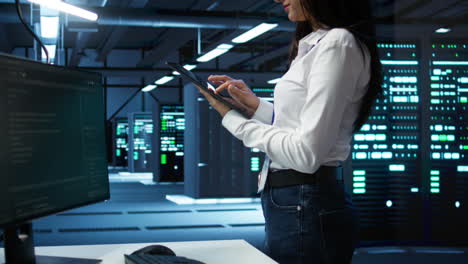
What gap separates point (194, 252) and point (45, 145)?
570 mm

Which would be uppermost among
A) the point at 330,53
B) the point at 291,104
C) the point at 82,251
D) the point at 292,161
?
the point at 330,53

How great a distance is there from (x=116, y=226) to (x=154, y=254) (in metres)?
6.62

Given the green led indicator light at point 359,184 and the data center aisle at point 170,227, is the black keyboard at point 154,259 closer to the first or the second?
the data center aisle at point 170,227

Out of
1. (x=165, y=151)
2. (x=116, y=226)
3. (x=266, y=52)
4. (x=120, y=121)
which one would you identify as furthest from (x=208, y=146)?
(x=120, y=121)

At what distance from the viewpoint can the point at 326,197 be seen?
61.8 inches

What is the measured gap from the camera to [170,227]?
7.75 m

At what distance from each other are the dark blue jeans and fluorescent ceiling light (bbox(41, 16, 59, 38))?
7.30 meters

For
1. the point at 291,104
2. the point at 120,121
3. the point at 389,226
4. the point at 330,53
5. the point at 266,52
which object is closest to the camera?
the point at 330,53

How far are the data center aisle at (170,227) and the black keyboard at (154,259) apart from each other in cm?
409

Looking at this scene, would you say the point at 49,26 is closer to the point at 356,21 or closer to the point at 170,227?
the point at 170,227

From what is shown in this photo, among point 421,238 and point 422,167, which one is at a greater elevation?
point 422,167

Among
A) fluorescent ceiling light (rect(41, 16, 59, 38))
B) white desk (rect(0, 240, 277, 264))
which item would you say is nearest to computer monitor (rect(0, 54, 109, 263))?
white desk (rect(0, 240, 277, 264))

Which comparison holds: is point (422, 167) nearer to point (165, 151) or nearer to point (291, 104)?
point (291, 104)

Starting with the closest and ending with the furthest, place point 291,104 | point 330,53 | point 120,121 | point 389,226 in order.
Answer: point 330,53, point 291,104, point 389,226, point 120,121
